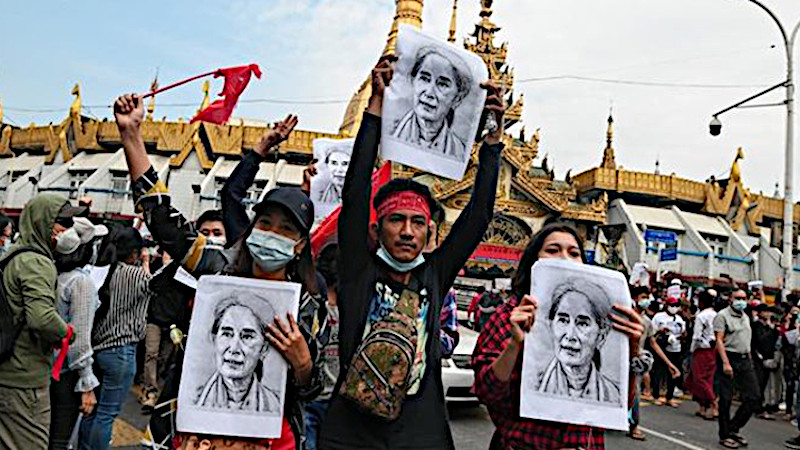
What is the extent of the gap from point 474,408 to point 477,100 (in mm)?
6566

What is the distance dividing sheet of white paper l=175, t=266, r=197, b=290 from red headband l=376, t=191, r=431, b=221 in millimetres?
847

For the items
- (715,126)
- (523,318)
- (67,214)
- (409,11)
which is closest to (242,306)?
(523,318)

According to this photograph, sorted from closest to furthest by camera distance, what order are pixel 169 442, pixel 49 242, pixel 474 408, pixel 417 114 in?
1. pixel 169 442
2. pixel 417 114
3. pixel 49 242
4. pixel 474 408

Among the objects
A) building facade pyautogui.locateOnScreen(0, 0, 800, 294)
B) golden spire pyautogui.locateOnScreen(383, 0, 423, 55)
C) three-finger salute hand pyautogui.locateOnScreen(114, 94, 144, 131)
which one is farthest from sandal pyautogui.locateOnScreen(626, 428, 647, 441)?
golden spire pyautogui.locateOnScreen(383, 0, 423, 55)

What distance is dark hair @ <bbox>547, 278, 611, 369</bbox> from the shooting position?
226 centimetres

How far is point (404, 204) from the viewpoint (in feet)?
7.93

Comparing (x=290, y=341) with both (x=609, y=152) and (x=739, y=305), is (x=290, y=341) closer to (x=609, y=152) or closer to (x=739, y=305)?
(x=739, y=305)

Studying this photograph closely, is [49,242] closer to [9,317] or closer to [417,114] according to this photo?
[9,317]

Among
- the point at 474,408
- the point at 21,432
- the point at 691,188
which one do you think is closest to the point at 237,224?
the point at 21,432

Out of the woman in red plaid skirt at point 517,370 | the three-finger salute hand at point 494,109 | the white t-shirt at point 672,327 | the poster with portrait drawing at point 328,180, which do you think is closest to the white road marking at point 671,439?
the white t-shirt at point 672,327

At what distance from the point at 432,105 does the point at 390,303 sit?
942 mm

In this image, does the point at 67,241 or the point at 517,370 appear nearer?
the point at 517,370

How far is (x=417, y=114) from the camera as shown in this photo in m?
2.69

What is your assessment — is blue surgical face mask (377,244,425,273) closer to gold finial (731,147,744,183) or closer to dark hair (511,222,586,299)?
dark hair (511,222,586,299)
